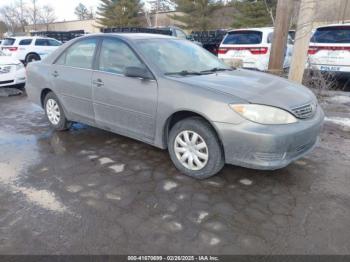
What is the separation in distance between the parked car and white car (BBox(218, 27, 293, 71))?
5129 millimetres

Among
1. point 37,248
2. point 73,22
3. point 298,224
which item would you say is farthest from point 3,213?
point 73,22

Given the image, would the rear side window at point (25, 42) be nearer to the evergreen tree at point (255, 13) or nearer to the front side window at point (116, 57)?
the front side window at point (116, 57)

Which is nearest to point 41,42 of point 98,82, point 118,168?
point 98,82

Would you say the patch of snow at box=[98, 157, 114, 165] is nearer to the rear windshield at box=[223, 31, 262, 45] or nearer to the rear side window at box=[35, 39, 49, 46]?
the rear windshield at box=[223, 31, 262, 45]

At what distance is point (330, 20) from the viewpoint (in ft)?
88.9

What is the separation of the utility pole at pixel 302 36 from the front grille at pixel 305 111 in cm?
319

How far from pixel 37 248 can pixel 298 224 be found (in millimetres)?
2143

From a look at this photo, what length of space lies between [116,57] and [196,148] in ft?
5.48

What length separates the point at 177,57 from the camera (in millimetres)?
4035

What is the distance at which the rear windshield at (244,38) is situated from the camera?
937cm

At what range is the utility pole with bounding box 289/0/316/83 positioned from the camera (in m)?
6.04

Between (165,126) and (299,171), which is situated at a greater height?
(165,126)

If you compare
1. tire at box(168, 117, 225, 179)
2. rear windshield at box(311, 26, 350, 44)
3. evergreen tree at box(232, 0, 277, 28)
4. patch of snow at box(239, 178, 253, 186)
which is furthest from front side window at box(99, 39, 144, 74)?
evergreen tree at box(232, 0, 277, 28)

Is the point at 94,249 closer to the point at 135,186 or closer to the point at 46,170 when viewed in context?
the point at 135,186
